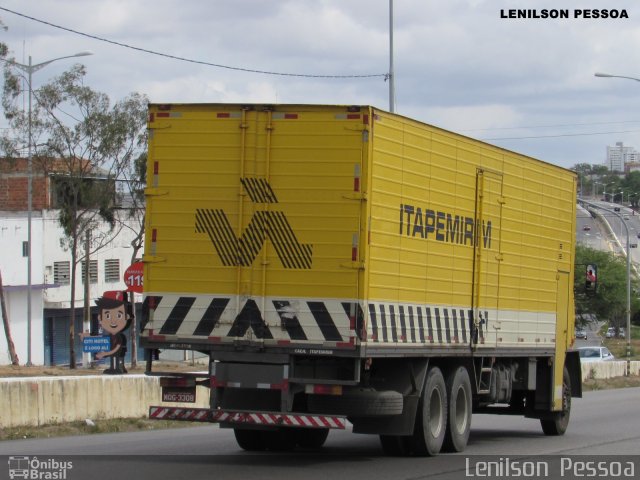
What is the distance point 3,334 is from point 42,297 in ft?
10.3

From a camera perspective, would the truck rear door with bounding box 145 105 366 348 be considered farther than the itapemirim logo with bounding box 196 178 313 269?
No

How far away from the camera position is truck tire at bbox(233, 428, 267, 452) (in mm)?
15305

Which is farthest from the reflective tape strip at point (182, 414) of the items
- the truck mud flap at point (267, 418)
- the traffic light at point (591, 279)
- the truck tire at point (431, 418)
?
the traffic light at point (591, 279)

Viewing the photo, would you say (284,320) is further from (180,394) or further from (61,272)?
(61,272)

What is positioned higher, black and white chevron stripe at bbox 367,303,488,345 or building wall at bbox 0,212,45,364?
black and white chevron stripe at bbox 367,303,488,345

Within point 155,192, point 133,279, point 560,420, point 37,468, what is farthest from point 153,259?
point 133,279

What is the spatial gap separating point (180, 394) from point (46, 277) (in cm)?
3792

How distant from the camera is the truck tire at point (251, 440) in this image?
15.3 meters

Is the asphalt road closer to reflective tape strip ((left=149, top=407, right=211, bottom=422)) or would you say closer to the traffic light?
reflective tape strip ((left=149, top=407, right=211, bottom=422))

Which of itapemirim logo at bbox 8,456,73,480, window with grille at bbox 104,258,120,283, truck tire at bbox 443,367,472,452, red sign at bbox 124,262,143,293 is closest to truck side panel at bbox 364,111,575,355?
truck tire at bbox 443,367,472,452

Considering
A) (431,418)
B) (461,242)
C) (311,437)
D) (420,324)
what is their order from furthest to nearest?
(311,437), (461,242), (431,418), (420,324)

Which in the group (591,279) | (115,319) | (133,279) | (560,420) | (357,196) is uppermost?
(357,196)

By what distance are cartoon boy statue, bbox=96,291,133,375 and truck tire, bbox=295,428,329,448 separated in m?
15.4

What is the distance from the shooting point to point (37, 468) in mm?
12906
